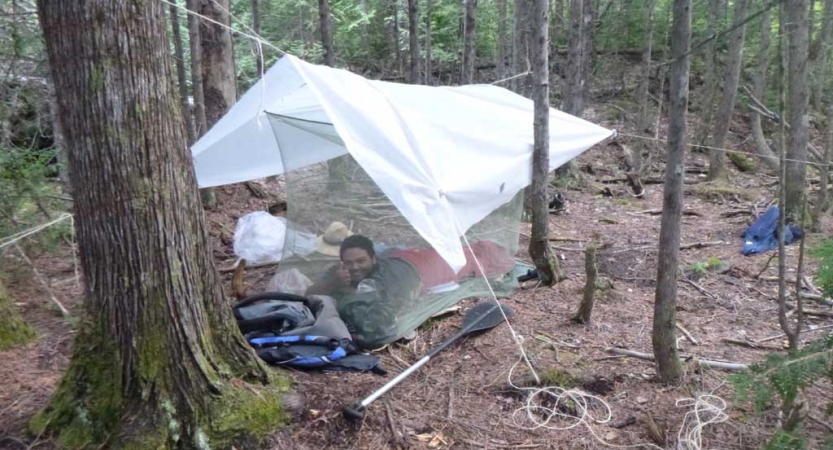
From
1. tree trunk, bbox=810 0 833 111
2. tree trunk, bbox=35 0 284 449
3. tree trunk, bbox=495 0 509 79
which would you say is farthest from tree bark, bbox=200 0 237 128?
tree trunk, bbox=495 0 509 79

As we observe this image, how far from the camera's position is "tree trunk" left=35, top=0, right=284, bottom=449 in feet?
6.79

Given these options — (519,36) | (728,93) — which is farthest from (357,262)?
(728,93)

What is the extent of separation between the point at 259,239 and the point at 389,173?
240 centimetres

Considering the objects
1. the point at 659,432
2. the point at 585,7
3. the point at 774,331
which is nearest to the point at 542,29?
the point at 774,331

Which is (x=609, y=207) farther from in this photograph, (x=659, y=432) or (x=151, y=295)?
(x=151, y=295)

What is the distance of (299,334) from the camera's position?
331 centimetres

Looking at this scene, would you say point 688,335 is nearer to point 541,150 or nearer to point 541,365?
point 541,365

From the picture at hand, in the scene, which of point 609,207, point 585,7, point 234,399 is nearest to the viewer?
point 234,399

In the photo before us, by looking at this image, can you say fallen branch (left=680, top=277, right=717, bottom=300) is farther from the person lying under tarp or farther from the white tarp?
the person lying under tarp

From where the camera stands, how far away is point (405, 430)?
8.93 feet

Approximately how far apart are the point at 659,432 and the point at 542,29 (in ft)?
10.0

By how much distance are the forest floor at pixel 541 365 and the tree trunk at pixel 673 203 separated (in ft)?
0.69

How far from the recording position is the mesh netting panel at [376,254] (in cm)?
385

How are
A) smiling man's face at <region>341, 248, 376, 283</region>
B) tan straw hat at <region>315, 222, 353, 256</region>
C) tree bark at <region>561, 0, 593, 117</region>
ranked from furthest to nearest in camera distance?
tree bark at <region>561, 0, 593, 117</region>
tan straw hat at <region>315, 222, 353, 256</region>
smiling man's face at <region>341, 248, 376, 283</region>
